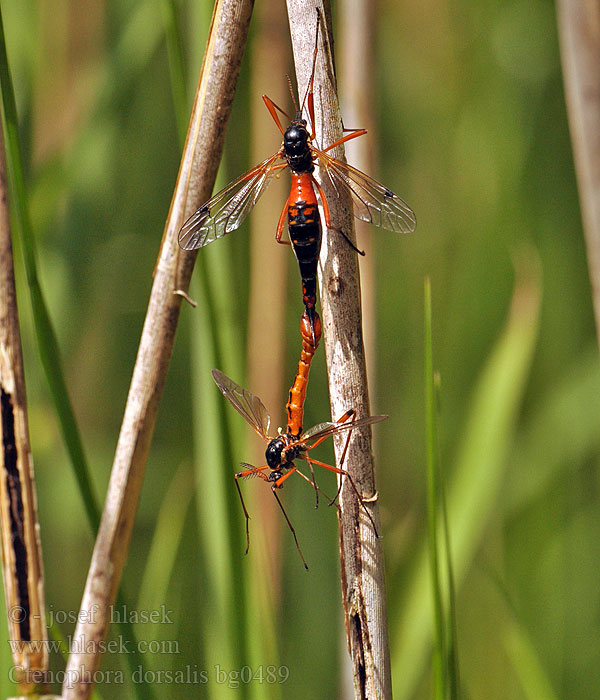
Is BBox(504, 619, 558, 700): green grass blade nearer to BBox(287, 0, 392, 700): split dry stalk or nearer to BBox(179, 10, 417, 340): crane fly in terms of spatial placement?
BBox(287, 0, 392, 700): split dry stalk

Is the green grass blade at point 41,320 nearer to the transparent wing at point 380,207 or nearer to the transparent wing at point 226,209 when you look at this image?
the transparent wing at point 226,209

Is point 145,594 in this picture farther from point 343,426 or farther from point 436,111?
point 436,111

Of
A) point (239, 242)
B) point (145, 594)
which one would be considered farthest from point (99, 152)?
point (145, 594)

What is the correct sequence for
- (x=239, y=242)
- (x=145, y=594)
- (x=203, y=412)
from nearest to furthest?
(x=203, y=412), (x=145, y=594), (x=239, y=242)

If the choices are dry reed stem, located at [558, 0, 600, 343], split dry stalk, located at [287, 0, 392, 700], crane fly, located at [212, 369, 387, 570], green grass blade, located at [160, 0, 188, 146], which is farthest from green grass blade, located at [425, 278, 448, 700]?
dry reed stem, located at [558, 0, 600, 343]

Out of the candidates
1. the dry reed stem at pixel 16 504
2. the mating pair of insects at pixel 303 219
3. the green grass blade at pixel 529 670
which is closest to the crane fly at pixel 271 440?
the mating pair of insects at pixel 303 219

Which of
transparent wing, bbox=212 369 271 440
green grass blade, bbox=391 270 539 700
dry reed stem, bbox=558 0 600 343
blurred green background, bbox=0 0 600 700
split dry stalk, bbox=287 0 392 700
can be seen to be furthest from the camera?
blurred green background, bbox=0 0 600 700
